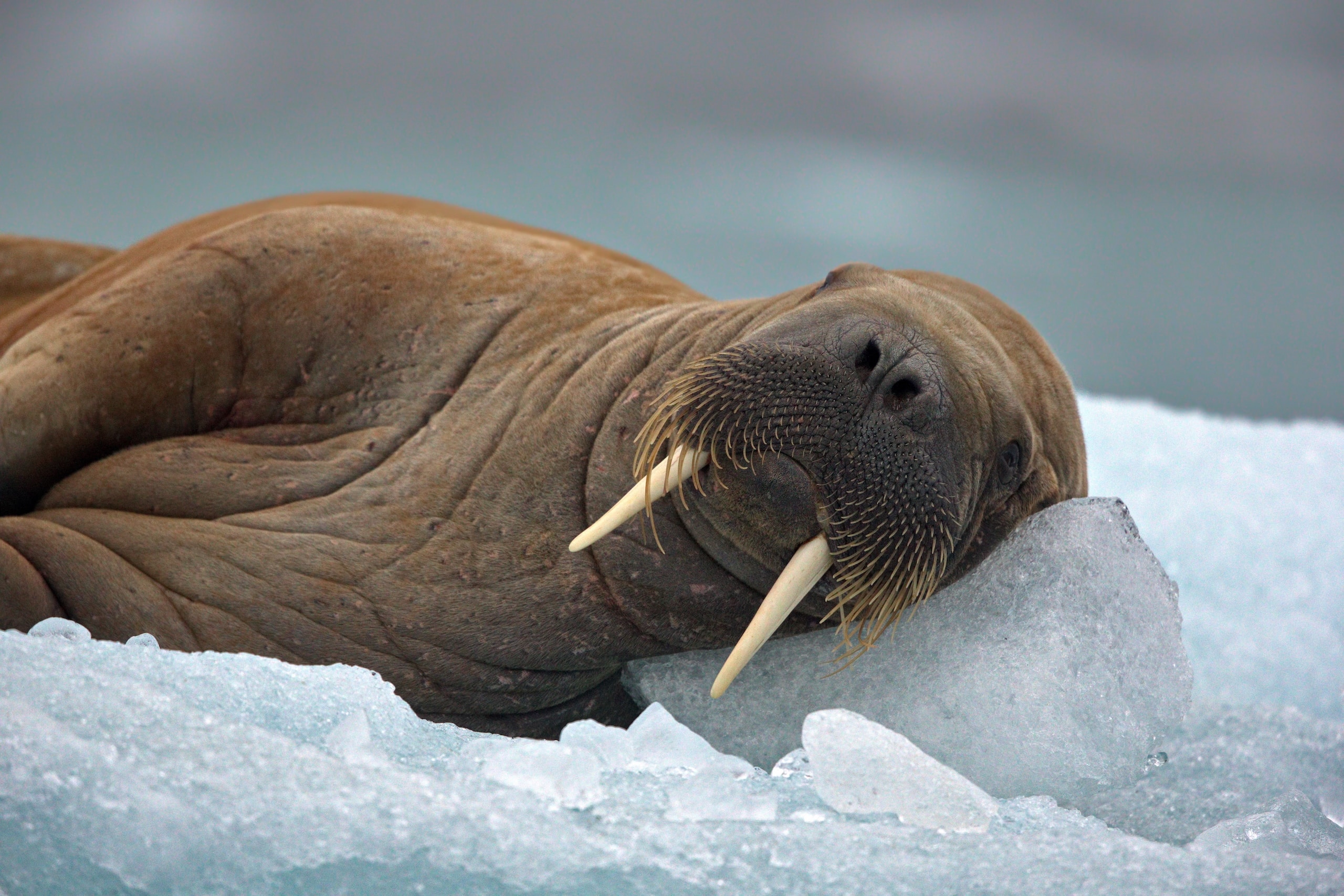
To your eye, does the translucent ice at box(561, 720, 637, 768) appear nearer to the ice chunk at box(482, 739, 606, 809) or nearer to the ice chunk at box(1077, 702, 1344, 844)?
the ice chunk at box(482, 739, 606, 809)

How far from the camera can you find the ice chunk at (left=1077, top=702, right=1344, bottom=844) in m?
3.39

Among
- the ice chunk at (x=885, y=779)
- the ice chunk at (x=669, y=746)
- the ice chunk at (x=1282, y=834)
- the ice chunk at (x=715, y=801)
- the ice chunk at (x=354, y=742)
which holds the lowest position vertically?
the ice chunk at (x=1282, y=834)

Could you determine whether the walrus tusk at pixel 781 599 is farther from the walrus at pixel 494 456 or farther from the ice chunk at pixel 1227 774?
the ice chunk at pixel 1227 774

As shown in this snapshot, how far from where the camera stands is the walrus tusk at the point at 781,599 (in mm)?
2842

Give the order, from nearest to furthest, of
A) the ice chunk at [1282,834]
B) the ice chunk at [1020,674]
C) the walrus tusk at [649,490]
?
the ice chunk at [1282,834] < the walrus tusk at [649,490] < the ice chunk at [1020,674]

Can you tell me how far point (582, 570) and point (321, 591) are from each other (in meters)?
0.82

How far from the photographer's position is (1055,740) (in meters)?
3.34

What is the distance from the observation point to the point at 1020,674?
3395 mm

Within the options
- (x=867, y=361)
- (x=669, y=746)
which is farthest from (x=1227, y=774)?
(x=669, y=746)

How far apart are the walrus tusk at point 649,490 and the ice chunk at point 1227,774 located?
4.95ft

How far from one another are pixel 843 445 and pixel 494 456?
4.12 ft

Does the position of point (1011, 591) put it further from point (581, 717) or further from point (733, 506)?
point (581, 717)

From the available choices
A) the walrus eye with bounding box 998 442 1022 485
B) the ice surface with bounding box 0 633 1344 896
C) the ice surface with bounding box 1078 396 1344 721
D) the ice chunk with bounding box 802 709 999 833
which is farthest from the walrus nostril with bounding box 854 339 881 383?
the ice surface with bounding box 1078 396 1344 721

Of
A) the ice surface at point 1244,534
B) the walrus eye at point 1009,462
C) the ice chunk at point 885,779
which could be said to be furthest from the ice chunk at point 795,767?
the ice surface at point 1244,534
